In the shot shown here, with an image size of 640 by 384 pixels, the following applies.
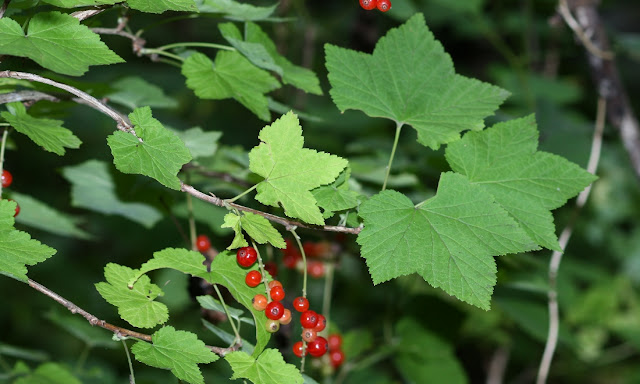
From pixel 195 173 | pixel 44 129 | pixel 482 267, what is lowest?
pixel 195 173

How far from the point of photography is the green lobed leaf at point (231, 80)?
1.50m

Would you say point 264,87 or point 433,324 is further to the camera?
point 433,324

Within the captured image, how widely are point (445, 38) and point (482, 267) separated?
465 cm

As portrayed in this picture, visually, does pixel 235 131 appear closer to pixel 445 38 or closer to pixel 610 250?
pixel 445 38

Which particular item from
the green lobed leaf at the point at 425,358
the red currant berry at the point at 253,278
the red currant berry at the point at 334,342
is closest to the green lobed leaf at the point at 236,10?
the red currant berry at the point at 253,278

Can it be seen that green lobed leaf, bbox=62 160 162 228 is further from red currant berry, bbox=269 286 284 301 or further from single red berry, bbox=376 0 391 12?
single red berry, bbox=376 0 391 12

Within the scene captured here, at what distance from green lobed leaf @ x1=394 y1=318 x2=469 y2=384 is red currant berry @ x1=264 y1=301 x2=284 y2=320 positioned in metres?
1.44

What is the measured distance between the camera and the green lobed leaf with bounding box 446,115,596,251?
1363 mm

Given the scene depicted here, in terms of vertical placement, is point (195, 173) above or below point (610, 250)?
above

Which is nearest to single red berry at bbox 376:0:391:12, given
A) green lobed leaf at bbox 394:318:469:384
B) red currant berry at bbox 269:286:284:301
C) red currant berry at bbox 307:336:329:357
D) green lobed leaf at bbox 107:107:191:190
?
green lobed leaf at bbox 107:107:191:190

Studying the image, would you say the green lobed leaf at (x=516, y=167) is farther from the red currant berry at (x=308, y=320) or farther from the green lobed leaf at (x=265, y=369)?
the green lobed leaf at (x=265, y=369)

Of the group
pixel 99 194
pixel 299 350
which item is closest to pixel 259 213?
pixel 299 350

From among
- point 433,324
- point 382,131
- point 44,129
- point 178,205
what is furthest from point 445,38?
point 44,129

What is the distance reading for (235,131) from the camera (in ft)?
17.7
